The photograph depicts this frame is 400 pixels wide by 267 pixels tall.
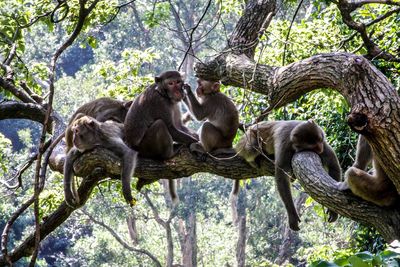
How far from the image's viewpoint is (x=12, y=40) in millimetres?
7914

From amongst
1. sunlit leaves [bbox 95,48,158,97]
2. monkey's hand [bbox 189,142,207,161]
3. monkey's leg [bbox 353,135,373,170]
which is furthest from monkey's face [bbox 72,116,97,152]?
monkey's leg [bbox 353,135,373,170]

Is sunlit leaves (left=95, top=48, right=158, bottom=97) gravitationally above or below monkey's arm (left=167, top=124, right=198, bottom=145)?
above

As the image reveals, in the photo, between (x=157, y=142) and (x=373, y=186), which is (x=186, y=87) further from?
(x=373, y=186)

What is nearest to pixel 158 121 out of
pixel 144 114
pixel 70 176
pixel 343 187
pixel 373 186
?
pixel 144 114

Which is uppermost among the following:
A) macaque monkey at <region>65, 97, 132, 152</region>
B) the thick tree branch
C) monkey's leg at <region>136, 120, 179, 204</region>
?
macaque monkey at <region>65, 97, 132, 152</region>

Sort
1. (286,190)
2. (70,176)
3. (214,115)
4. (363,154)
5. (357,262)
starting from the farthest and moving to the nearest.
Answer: (214,115), (70,176), (286,190), (363,154), (357,262)

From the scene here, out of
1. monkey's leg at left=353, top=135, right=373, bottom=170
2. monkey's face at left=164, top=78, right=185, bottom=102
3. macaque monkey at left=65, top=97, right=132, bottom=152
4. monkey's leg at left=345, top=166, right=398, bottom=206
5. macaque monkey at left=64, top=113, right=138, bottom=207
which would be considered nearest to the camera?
monkey's leg at left=345, top=166, right=398, bottom=206

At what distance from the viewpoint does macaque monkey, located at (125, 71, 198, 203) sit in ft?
22.1

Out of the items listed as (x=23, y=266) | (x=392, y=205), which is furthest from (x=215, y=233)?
(x=392, y=205)

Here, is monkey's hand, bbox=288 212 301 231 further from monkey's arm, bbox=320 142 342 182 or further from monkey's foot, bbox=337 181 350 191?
monkey's foot, bbox=337 181 350 191

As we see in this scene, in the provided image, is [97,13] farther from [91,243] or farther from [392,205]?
[91,243]

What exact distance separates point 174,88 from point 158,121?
448mm

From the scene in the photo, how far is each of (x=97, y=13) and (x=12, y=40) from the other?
1171 millimetres

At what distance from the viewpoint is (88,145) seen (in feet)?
22.0
